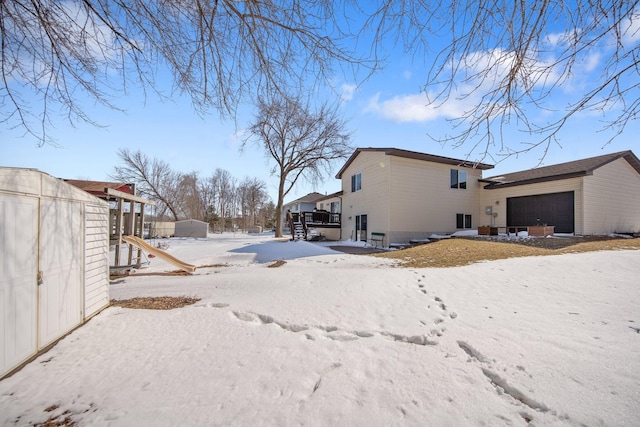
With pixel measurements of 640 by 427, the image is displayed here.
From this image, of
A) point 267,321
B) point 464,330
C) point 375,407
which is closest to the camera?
point 375,407

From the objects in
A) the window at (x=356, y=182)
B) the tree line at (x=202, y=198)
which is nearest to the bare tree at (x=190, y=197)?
the tree line at (x=202, y=198)

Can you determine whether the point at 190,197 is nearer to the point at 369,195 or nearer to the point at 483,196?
the point at 369,195

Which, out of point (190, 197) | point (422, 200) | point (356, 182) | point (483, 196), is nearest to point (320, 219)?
point (356, 182)

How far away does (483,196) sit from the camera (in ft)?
61.1

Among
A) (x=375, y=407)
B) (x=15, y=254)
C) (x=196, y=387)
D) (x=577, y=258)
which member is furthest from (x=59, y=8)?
(x=577, y=258)

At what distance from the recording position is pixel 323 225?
2114cm

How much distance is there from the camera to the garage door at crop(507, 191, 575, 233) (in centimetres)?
1478

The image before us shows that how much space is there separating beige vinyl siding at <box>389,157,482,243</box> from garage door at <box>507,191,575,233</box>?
8.78 feet

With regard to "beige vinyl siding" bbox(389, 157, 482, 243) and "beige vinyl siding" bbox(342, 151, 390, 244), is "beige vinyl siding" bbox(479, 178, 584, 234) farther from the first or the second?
"beige vinyl siding" bbox(342, 151, 390, 244)

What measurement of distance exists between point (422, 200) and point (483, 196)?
5410 mm

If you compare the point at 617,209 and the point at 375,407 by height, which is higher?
the point at 617,209

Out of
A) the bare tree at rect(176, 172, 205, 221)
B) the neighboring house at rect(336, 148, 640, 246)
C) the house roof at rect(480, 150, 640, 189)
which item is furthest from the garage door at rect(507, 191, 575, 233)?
the bare tree at rect(176, 172, 205, 221)

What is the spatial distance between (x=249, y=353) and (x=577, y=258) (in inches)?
343

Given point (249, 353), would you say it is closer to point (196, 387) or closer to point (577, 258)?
point (196, 387)
